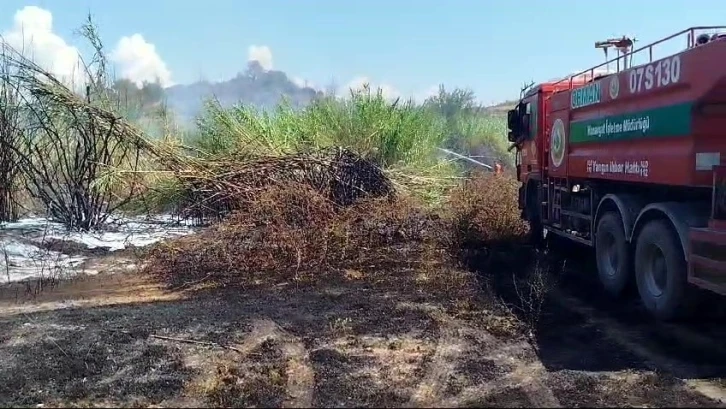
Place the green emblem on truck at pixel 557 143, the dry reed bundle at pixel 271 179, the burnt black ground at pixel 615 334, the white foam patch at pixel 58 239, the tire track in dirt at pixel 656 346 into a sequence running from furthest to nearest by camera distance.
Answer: the dry reed bundle at pixel 271 179, the white foam patch at pixel 58 239, the green emblem on truck at pixel 557 143, the burnt black ground at pixel 615 334, the tire track in dirt at pixel 656 346

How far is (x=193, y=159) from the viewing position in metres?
13.1

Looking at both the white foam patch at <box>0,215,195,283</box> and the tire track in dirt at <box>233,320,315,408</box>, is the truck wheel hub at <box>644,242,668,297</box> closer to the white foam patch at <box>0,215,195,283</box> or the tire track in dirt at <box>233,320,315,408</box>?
the tire track in dirt at <box>233,320,315,408</box>

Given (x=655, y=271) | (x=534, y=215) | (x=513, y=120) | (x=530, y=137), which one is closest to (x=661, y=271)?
(x=655, y=271)

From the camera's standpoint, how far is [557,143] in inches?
389

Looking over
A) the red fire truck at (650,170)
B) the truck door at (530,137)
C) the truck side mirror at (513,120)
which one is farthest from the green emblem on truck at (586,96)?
the truck side mirror at (513,120)

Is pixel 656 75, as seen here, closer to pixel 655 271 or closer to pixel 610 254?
pixel 655 271

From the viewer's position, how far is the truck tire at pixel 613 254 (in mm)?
7660

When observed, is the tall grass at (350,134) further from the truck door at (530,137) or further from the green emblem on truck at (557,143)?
the green emblem on truck at (557,143)

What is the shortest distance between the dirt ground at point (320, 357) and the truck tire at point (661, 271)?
0.57 meters

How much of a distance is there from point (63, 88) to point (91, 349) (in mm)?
7604

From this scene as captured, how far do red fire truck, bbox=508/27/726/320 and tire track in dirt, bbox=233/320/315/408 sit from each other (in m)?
3.48

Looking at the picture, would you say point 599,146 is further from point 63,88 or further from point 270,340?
point 63,88

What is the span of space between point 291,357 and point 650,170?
3998mm

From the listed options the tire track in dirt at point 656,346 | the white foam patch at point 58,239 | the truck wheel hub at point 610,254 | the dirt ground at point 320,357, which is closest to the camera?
the dirt ground at point 320,357
